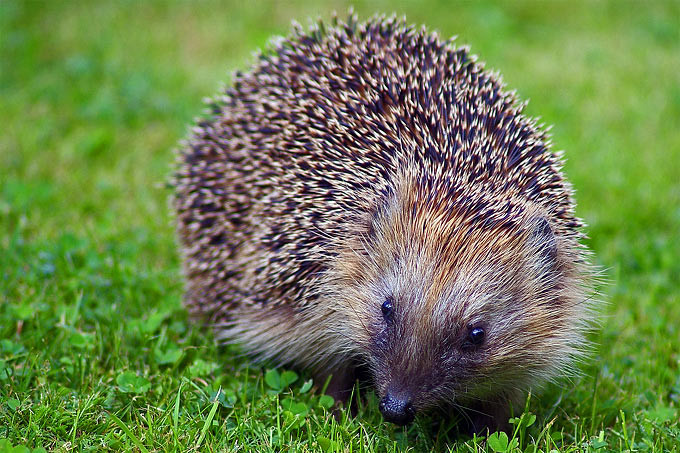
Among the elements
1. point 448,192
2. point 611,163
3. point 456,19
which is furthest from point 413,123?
point 456,19

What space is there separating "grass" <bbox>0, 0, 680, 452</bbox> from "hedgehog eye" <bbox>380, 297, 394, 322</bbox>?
620 mm

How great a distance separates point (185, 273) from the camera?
17.8 feet

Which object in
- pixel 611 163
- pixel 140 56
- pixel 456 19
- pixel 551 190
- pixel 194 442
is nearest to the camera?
pixel 194 442

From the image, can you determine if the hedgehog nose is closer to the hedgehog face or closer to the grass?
the hedgehog face

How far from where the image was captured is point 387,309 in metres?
3.98

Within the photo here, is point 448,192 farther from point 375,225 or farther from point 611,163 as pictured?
point 611,163

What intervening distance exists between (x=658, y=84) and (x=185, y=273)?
700 cm

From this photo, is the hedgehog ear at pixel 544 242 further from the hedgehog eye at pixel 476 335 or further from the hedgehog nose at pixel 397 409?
the hedgehog nose at pixel 397 409

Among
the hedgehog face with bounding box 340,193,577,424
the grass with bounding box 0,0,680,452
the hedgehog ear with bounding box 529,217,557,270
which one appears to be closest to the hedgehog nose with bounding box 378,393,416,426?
the hedgehog face with bounding box 340,193,577,424

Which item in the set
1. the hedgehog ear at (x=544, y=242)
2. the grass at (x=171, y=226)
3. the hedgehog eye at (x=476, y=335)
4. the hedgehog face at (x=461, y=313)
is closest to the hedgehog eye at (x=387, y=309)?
the hedgehog face at (x=461, y=313)

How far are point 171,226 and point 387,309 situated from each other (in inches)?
121

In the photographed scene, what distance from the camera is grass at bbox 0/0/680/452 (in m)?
4.07

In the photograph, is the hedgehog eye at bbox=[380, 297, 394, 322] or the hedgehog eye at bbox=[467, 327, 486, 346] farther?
the hedgehog eye at bbox=[380, 297, 394, 322]

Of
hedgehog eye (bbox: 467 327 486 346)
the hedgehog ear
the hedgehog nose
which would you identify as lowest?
the hedgehog nose
